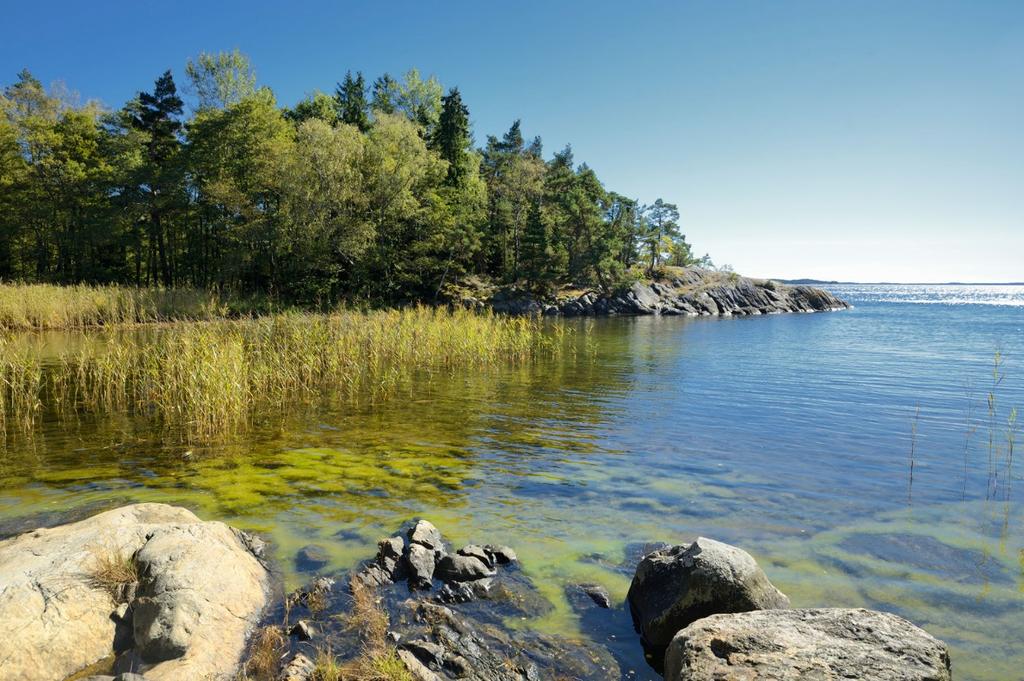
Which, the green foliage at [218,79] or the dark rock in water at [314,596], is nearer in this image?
the dark rock in water at [314,596]

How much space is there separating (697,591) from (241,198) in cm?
4086

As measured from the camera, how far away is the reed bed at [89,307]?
74.5ft

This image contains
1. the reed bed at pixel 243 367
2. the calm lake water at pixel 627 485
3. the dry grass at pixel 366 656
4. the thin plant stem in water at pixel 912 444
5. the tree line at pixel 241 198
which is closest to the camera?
the dry grass at pixel 366 656

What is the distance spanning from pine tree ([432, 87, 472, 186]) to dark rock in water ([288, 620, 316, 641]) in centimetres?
4594

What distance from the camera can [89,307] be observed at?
80.6 ft

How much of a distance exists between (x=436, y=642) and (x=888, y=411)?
1301 centimetres

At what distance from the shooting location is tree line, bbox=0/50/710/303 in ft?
116

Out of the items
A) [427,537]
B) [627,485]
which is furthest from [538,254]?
[427,537]

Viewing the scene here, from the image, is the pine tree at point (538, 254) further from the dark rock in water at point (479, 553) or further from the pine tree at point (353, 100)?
the dark rock in water at point (479, 553)

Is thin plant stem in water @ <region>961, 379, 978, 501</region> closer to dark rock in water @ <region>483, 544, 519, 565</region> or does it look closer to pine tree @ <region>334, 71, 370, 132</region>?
dark rock in water @ <region>483, 544, 519, 565</region>

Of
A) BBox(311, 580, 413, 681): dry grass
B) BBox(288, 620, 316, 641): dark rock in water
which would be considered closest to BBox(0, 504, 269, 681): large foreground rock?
BBox(288, 620, 316, 641): dark rock in water

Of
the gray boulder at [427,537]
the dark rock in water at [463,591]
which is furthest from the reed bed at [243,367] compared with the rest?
the dark rock in water at [463,591]

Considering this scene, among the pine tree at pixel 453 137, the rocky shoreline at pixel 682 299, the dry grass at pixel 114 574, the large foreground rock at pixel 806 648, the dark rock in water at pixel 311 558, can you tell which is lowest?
the dark rock in water at pixel 311 558

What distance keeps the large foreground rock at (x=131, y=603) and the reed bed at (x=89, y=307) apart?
58.3 feet
